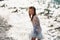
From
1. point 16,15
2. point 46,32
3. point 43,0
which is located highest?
point 43,0

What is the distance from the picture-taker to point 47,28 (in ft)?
6.45

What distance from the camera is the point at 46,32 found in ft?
6.39

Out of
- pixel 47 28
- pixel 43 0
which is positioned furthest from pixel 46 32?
pixel 43 0

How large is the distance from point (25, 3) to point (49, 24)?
33 centimetres

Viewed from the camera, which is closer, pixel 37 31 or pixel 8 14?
pixel 37 31

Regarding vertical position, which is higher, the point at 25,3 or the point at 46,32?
the point at 25,3

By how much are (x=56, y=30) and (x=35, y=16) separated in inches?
10.5

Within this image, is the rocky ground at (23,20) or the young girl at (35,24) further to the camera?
the rocky ground at (23,20)

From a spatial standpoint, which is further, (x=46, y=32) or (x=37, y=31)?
(x=46, y=32)

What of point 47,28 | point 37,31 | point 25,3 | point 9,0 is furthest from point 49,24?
point 9,0

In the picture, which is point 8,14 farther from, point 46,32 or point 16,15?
point 46,32

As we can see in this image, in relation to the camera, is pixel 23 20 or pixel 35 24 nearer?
pixel 35 24

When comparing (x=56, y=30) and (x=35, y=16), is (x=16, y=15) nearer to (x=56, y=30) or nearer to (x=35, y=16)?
(x=35, y=16)

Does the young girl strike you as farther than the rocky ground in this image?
No
